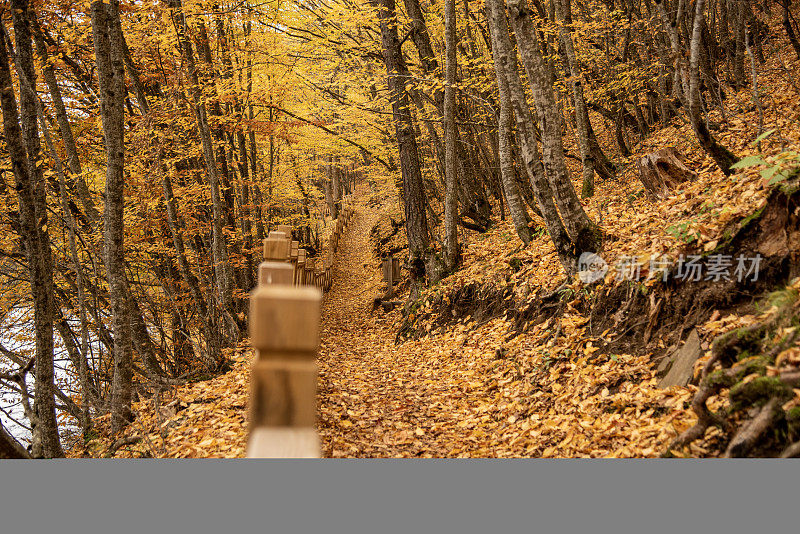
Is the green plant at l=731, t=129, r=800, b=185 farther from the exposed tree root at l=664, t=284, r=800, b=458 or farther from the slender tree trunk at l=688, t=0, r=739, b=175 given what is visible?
the slender tree trunk at l=688, t=0, r=739, b=175

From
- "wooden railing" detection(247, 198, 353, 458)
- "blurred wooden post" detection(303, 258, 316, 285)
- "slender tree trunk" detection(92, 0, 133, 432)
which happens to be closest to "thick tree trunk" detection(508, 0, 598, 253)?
"blurred wooden post" detection(303, 258, 316, 285)

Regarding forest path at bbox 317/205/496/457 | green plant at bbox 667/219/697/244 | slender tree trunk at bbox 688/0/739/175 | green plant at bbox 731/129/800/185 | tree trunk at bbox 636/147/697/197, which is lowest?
forest path at bbox 317/205/496/457

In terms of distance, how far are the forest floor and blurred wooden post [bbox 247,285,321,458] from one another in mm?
2852

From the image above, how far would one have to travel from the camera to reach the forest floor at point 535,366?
14.8 ft

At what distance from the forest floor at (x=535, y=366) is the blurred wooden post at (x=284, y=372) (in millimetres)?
2852

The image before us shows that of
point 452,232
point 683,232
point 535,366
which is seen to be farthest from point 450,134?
point 683,232

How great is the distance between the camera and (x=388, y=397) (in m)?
6.99

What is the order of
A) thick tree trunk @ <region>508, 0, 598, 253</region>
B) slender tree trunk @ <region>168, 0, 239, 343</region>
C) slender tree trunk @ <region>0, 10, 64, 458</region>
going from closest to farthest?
slender tree trunk @ <region>0, 10, 64, 458</region>, thick tree trunk @ <region>508, 0, 598, 253</region>, slender tree trunk @ <region>168, 0, 239, 343</region>

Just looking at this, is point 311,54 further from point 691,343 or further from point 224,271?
point 691,343

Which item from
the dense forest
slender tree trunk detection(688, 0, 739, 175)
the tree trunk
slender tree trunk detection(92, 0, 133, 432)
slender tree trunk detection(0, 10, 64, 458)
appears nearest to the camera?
the dense forest

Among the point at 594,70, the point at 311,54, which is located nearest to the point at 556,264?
the point at 594,70

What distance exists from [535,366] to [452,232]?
5.20 m

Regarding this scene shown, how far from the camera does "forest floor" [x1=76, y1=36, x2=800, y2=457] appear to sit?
14.8 ft

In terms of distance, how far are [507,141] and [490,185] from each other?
5351 millimetres
